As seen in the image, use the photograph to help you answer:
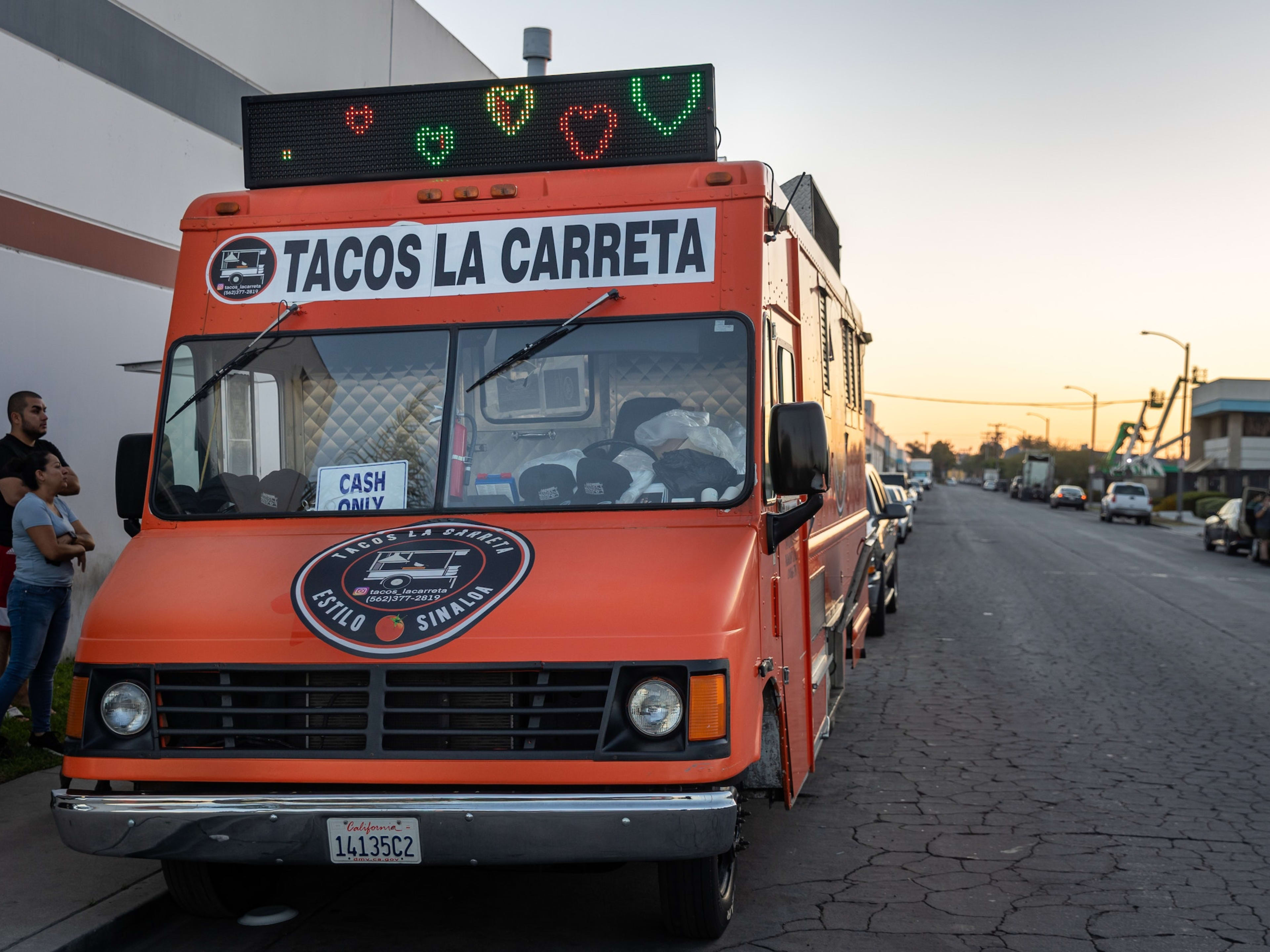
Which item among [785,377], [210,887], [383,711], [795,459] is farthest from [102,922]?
[785,377]

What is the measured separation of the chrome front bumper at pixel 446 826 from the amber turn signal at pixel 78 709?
29cm

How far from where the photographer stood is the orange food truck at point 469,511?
3875 millimetres

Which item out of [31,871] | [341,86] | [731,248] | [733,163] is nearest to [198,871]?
[31,871]

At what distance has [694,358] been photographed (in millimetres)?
4703

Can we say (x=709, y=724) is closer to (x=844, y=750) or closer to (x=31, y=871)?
(x=31, y=871)

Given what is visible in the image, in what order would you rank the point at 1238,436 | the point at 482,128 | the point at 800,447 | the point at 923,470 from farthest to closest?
the point at 923,470
the point at 1238,436
the point at 482,128
the point at 800,447

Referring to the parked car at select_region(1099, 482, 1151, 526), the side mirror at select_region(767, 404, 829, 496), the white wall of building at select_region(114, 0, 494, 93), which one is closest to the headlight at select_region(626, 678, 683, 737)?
the side mirror at select_region(767, 404, 829, 496)

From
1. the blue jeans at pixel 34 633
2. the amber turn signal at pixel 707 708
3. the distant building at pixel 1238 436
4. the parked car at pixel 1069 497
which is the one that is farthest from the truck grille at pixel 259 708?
the distant building at pixel 1238 436

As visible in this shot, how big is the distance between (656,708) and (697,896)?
842 millimetres

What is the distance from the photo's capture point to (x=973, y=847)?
5.77 meters

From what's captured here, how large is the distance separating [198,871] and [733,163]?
11.3 ft

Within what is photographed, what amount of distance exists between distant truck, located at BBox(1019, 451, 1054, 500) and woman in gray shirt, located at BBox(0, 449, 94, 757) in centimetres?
7948

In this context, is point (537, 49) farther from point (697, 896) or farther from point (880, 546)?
point (880, 546)

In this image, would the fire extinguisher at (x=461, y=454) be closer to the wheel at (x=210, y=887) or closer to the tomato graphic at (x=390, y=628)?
the tomato graphic at (x=390, y=628)
